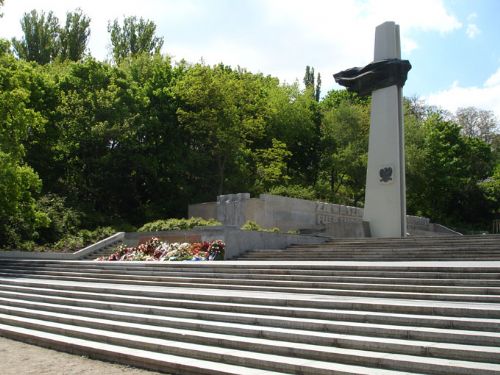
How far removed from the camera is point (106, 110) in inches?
1134

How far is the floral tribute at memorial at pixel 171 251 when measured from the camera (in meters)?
16.1

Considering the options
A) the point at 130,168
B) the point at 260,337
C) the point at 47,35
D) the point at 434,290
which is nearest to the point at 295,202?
the point at 130,168

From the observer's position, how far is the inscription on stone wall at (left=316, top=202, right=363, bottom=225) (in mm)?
24778

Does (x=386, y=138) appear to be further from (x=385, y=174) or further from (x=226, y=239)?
(x=226, y=239)

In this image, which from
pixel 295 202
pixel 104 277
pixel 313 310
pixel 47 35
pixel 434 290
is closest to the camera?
pixel 313 310

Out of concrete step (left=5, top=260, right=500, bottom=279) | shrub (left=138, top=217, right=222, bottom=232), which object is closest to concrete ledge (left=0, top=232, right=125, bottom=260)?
shrub (left=138, top=217, right=222, bottom=232)

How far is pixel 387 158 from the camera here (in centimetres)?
2105

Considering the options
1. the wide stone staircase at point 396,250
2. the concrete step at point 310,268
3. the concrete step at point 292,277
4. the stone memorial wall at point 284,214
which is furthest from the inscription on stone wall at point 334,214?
the concrete step at point 292,277

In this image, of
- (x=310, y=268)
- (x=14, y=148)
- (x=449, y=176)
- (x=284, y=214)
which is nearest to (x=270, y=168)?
(x=284, y=214)

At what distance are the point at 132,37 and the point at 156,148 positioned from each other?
16.0 metres

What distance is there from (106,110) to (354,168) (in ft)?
51.0

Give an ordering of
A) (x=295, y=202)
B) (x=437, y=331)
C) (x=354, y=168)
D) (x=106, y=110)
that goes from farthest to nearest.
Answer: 1. (x=354, y=168)
2. (x=106, y=110)
3. (x=295, y=202)
4. (x=437, y=331)

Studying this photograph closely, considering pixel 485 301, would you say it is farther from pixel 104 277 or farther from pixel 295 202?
pixel 295 202

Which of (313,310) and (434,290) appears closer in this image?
(313,310)
